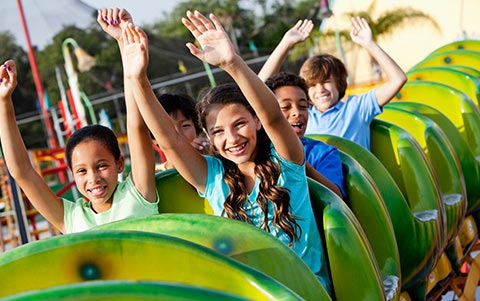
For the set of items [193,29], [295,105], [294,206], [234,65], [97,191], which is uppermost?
[193,29]

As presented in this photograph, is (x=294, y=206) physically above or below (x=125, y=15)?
below

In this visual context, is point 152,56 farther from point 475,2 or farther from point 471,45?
point 471,45

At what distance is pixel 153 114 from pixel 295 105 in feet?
2.16

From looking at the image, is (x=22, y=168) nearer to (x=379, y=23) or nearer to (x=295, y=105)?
(x=295, y=105)

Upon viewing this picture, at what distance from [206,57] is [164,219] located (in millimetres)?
551

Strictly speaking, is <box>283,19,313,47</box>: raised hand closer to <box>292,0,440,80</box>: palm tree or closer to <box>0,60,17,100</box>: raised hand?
<box>0,60,17,100</box>: raised hand

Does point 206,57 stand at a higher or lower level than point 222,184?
higher

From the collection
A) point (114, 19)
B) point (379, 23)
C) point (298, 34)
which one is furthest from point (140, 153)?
point (379, 23)

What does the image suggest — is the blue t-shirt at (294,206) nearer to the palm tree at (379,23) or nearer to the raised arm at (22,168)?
the raised arm at (22,168)

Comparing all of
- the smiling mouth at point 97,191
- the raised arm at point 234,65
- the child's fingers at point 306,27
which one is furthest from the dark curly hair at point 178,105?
the raised arm at point 234,65

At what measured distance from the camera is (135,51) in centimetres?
213

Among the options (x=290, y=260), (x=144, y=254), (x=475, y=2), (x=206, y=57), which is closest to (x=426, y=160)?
(x=206, y=57)

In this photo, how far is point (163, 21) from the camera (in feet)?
142

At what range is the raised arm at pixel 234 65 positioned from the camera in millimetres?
1988
